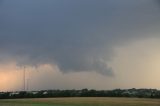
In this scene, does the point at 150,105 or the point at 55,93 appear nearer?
the point at 150,105

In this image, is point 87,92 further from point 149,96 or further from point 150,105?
point 150,105

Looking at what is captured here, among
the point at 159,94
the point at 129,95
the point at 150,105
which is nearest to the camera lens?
the point at 150,105

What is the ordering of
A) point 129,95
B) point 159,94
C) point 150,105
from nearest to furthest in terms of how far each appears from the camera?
point 150,105 → point 159,94 → point 129,95

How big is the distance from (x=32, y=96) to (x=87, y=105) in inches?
3337

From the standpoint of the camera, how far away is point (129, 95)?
591 feet

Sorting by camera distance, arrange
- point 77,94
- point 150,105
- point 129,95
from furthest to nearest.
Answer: point 77,94 → point 129,95 → point 150,105

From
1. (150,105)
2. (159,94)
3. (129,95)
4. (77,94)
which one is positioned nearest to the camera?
(150,105)

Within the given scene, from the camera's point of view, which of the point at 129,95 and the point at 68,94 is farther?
the point at 68,94

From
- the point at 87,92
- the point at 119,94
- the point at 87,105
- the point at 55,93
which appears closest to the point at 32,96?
the point at 55,93

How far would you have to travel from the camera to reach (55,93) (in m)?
198

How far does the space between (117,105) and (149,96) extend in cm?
5466

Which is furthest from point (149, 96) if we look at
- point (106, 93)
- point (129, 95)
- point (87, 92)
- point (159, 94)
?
point (87, 92)

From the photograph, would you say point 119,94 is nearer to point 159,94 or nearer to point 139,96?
point 139,96

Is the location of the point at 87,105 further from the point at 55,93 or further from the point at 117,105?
the point at 55,93
